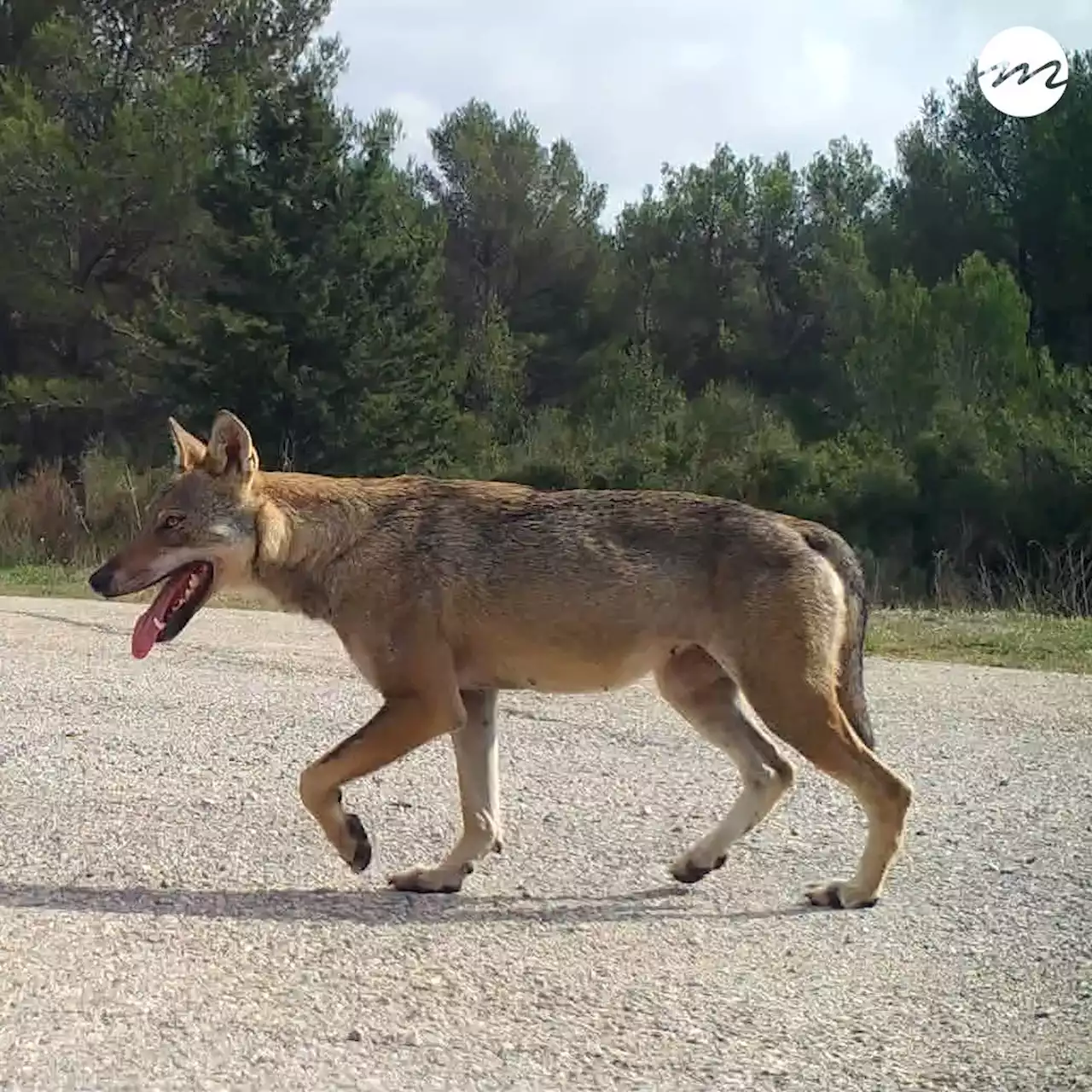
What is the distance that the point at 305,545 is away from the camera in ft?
21.8

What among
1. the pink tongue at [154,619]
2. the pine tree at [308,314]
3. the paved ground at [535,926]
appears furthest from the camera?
the pine tree at [308,314]

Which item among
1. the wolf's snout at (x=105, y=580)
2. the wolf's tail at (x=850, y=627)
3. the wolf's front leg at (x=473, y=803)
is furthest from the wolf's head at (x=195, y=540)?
the wolf's tail at (x=850, y=627)

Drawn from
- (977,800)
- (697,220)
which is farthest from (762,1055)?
(697,220)

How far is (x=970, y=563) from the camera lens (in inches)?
1023

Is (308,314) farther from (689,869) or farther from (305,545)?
(689,869)

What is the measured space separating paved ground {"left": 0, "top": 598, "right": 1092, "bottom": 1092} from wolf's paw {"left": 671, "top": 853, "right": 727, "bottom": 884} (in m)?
0.08

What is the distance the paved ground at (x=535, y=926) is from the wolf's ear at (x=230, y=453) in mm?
1582

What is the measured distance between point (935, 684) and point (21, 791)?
7.16 meters

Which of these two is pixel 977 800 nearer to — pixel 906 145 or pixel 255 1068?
pixel 255 1068

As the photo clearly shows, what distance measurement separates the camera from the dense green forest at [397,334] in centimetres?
2762

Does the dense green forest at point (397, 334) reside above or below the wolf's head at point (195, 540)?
above

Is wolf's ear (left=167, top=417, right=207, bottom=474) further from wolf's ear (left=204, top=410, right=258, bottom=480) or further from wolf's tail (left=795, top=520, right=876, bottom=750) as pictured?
wolf's tail (left=795, top=520, right=876, bottom=750)

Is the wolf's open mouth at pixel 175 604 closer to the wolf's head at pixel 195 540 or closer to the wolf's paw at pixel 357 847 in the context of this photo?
the wolf's head at pixel 195 540

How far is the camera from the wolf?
6.09 meters
